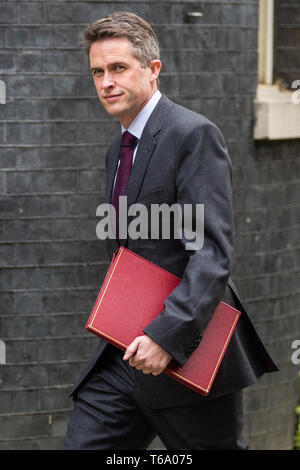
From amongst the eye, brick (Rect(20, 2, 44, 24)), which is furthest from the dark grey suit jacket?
brick (Rect(20, 2, 44, 24))

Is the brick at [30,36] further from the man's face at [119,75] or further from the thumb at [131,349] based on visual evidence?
the thumb at [131,349]

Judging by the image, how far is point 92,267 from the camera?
5730 millimetres

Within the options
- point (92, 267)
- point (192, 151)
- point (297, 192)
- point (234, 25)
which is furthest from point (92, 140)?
point (192, 151)

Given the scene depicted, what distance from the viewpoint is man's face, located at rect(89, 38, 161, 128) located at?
362 centimetres

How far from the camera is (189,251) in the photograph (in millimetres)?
3447

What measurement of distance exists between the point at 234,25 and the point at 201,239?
109 inches

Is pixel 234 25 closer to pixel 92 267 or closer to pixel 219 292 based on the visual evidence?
pixel 92 267

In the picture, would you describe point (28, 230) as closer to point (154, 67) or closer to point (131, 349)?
point (154, 67)

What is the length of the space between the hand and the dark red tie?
0.57 metres

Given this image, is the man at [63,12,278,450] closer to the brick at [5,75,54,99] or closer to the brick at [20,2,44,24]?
the brick at [5,75,54,99]

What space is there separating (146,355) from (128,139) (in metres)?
0.92

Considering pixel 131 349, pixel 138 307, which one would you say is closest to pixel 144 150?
pixel 138 307

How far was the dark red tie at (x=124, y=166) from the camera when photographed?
12.2 feet
